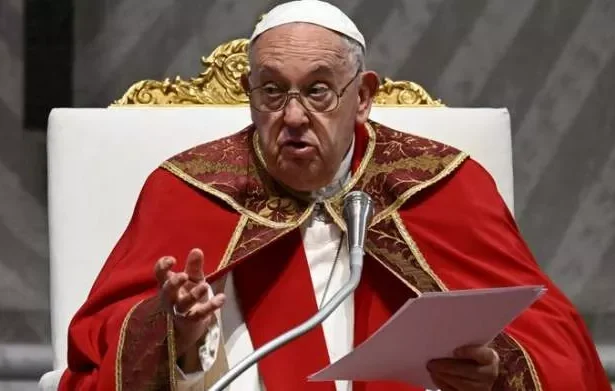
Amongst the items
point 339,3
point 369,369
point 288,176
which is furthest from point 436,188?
point 339,3

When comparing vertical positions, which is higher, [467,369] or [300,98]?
[300,98]

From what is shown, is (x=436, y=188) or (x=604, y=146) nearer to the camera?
(x=436, y=188)

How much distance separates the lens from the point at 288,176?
2.36 metres

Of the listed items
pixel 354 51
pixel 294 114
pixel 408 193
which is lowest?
pixel 408 193

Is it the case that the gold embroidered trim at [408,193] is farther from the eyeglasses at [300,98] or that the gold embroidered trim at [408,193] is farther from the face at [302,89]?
the eyeglasses at [300,98]

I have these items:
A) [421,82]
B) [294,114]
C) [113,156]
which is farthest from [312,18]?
[421,82]

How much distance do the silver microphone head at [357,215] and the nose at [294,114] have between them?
371 mm

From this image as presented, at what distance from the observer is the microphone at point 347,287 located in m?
1.58

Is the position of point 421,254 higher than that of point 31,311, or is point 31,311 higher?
point 421,254

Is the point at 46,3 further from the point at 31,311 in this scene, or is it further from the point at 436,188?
the point at 436,188

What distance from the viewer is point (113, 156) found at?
8.81 feet

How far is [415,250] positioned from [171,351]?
0.62 m

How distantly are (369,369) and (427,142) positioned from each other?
84 centimetres

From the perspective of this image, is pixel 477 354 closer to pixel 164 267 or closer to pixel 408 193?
pixel 164 267
